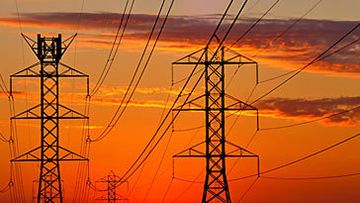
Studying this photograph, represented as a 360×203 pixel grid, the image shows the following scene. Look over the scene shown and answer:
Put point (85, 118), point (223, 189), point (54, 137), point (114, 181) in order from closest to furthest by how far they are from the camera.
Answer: point (223, 189) < point (85, 118) < point (54, 137) < point (114, 181)

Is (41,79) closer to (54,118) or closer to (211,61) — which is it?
(54,118)

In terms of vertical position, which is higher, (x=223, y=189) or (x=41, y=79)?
(x=41, y=79)

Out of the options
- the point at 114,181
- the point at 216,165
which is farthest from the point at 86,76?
the point at 114,181

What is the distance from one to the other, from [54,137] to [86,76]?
7.99 meters

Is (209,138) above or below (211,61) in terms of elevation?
below

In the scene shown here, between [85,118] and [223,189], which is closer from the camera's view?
[223,189]

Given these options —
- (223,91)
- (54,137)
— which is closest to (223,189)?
(223,91)

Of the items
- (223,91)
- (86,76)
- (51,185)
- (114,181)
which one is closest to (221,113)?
(223,91)

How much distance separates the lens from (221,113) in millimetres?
59156

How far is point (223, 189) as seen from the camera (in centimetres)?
5681

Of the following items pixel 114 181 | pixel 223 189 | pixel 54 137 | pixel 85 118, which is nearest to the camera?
pixel 223 189

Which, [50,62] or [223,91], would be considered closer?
[223,91]

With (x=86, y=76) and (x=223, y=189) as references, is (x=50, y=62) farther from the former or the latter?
(x=223, y=189)

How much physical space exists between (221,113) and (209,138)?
140 cm
